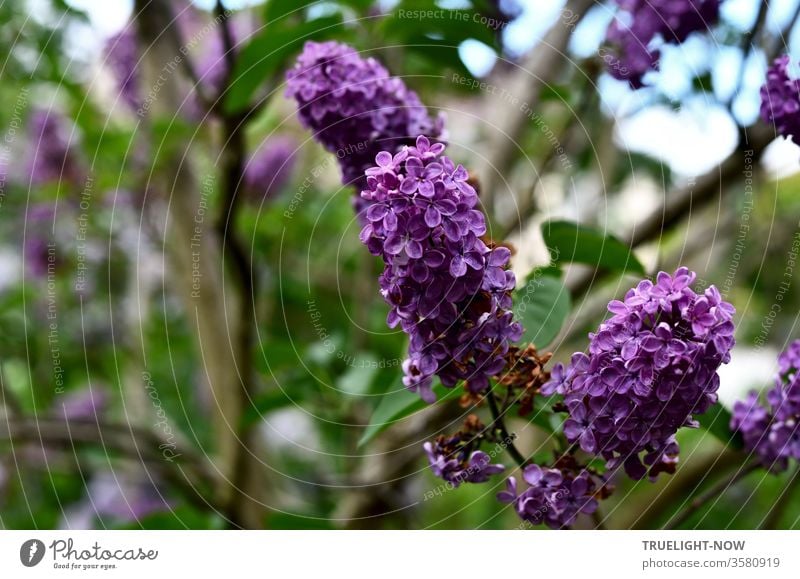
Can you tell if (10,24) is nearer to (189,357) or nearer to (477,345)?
(189,357)

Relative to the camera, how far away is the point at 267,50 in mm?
924

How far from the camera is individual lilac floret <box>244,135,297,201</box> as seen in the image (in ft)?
5.19

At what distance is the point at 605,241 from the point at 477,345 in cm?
25

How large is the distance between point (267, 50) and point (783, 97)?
1.68ft

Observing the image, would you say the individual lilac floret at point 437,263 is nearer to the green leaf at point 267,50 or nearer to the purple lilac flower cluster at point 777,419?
the purple lilac flower cluster at point 777,419

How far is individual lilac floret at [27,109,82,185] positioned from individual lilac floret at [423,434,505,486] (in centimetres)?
106

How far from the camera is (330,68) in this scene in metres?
0.71

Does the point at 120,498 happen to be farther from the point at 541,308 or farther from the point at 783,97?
the point at 783,97

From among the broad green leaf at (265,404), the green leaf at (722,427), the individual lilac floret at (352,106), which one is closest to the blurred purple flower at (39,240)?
the broad green leaf at (265,404)

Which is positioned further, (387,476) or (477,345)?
(387,476)

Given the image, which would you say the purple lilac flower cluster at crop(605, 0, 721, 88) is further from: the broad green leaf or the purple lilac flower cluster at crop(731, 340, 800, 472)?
the broad green leaf

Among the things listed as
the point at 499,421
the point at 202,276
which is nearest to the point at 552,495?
the point at 499,421

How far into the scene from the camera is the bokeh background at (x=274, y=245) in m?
0.99
